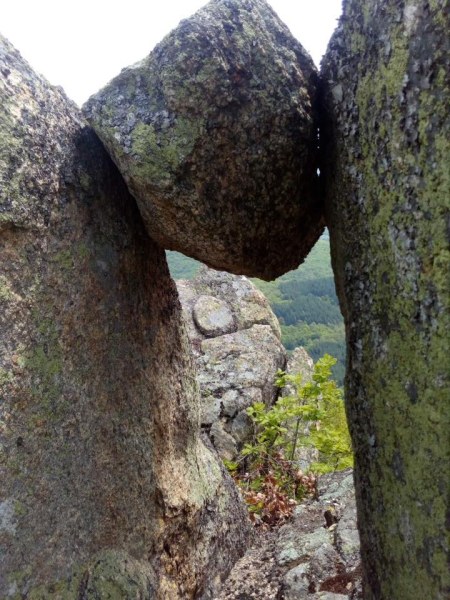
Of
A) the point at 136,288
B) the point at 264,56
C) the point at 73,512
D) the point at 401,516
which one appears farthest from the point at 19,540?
the point at 264,56

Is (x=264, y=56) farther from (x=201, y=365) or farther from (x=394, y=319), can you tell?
(x=201, y=365)

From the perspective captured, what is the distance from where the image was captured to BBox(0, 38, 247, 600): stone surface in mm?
3775

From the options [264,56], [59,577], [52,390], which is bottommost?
[59,577]

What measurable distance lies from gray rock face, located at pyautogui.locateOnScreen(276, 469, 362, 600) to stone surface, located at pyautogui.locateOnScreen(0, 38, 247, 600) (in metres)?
A: 1.03

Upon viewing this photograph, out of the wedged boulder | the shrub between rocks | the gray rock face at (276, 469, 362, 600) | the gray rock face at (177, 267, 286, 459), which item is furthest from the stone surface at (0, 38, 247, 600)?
the gray rock face at (177, 267, 286, 459)

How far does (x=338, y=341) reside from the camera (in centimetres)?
9425

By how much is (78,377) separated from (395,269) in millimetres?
2348

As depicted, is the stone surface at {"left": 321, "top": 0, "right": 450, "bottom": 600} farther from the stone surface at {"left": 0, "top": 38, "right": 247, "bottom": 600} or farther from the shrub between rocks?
the shrub between rocks

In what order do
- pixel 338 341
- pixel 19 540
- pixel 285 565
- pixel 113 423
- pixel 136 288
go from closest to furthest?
pixel 19 540 → pixel 113 423 → pixel 136 288 → pixel 285 565 → pixel 338 341

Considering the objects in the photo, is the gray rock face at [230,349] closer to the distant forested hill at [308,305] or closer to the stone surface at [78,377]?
the stone surface at [78,377]

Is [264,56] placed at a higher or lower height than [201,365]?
higher

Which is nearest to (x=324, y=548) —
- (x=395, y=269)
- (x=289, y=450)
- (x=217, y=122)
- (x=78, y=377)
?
(x=78, y=377)

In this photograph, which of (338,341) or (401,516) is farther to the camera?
(338,341)

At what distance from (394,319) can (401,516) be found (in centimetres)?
119
